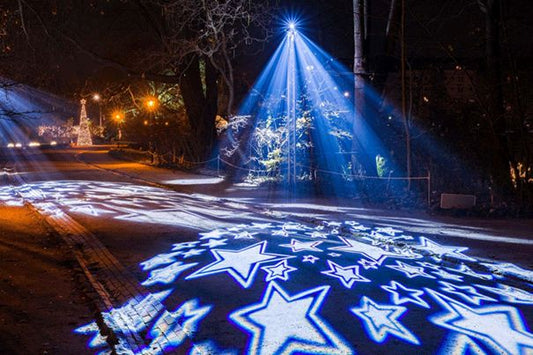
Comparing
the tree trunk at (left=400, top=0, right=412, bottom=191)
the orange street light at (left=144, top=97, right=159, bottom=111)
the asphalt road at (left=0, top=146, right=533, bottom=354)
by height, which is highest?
the orange street light at (left=144, top=97, right=159, bottom=111)

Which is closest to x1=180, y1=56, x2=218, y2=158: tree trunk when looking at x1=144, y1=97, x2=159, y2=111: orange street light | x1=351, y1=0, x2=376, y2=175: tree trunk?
x1=144, y1=97, x2=159, y2=111: orange street light

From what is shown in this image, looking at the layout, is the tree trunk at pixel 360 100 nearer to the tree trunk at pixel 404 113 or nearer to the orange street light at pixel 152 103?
the tree trunk at pixel 404 113

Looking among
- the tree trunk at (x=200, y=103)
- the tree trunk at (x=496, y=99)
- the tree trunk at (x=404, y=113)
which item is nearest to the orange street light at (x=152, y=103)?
the tree trunk at (x=200, y=103)

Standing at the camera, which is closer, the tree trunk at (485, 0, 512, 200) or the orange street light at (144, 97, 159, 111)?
the tree trunk at (485, 0, 512, 200)

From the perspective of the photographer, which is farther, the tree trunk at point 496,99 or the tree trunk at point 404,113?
the tree trunk at point 404,113

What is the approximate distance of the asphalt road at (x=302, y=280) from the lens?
5.17 metres

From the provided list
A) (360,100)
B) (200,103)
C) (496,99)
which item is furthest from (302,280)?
(200,103)

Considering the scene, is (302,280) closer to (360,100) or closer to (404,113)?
(404,113)

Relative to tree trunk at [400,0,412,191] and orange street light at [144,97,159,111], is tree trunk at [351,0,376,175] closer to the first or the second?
tree trunk at [400,0,412,191]

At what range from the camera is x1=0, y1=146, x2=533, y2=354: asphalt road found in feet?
17.0

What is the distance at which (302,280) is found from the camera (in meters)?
7.32

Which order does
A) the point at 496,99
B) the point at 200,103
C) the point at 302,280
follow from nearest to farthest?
the point at 302,280, the point at 496,99, the point at 200,103

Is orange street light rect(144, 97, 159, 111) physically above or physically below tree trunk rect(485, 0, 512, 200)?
above

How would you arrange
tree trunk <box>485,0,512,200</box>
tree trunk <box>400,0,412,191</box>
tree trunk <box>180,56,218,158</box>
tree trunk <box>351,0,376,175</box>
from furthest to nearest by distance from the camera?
tree trunk <box>180,56,218,158</box> → tree trunk <box>351,0,376,175</box> → tree trunk <box>400,0,412,191</box> → tree trunk <box>485,0,512,200</box>
